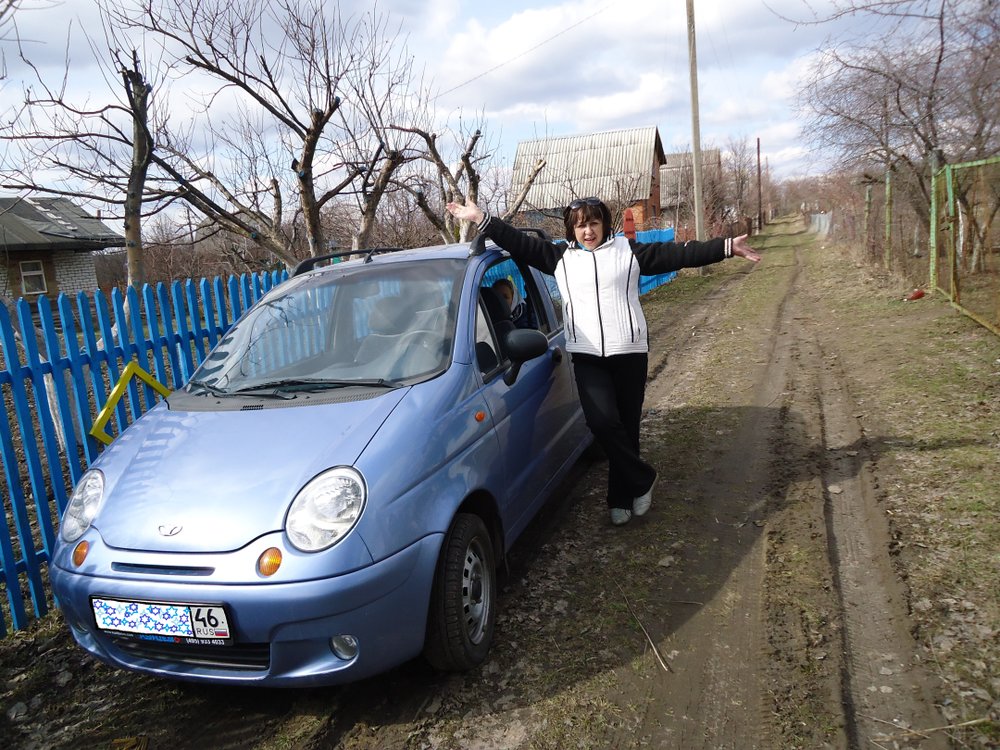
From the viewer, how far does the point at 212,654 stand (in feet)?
8.35

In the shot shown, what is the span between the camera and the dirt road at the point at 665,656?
2.64m

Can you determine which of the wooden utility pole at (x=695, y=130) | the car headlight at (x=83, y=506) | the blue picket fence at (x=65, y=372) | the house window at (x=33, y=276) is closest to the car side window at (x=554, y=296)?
the blue picket fence at (x=65, y=372)

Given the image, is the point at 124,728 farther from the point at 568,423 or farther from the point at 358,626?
the point at 568,423

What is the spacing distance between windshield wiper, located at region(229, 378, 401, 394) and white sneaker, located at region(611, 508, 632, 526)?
1.88 meters

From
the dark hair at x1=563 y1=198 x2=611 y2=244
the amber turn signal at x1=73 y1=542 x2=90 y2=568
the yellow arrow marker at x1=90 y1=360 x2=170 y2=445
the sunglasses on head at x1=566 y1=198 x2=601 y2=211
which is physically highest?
the sunglasses on head at x1=566 y1=198 x2=601 y2=211

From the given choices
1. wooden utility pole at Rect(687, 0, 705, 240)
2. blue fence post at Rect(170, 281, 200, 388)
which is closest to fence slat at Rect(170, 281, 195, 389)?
blue fence post at Rect(170, 281, 200, 388)

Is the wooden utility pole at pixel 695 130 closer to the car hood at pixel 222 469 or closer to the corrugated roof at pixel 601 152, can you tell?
the corrugated roof at pixel 601 152

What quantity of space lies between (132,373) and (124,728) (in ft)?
7.49

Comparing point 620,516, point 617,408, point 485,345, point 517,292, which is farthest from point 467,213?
point 620,516

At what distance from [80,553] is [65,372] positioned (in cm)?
284

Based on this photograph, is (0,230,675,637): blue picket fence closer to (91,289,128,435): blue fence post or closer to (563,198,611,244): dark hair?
(91,289,128,435): blue fence post

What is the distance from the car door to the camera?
3.52 meters

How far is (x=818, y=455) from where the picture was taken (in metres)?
5.32

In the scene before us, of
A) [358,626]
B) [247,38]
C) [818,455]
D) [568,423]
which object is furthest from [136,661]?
[247,38]
